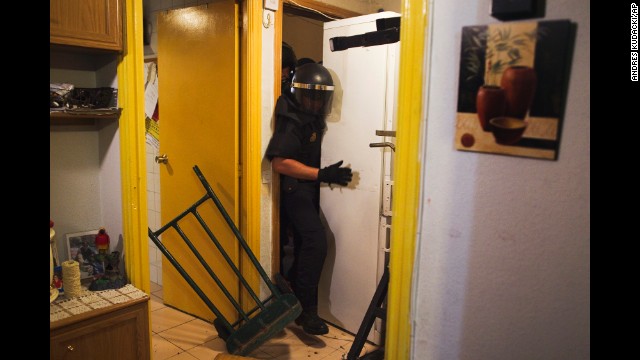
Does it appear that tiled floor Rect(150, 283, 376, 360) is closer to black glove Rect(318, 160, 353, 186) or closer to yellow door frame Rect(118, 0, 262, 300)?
yellow door frame Rect(118, 0, 262, 300)

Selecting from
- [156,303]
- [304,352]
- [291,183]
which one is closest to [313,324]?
[304,352]

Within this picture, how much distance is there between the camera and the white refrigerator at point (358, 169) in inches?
98.9

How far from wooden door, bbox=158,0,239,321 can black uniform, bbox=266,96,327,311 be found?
28 centimetres

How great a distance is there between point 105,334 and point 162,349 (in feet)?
3.13

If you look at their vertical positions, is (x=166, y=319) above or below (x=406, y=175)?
below

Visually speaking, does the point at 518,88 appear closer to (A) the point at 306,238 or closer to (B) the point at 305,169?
(B) the point at 305,169

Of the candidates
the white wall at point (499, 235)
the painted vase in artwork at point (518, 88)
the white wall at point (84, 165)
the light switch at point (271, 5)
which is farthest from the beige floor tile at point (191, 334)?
the painted vase in artwork at point (518, 88)

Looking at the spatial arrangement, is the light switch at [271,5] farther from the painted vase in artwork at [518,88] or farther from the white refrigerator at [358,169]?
the painted vase in artwork at [518,88]

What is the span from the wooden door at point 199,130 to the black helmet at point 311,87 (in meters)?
0.35

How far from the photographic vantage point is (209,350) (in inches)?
103

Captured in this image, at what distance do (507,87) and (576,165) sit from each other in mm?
223

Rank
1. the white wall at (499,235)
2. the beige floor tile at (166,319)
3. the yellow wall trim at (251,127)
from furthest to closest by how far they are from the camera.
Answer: the beige floor tile at (166,319), the yellow wall trim at (251,127), the white wall at (499,235)
